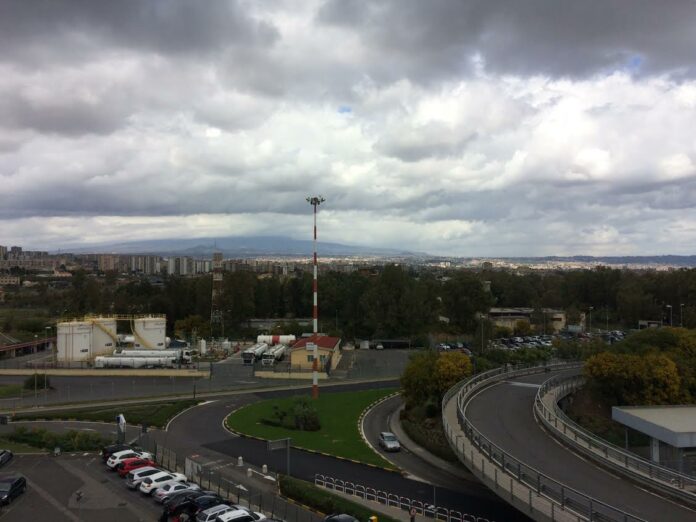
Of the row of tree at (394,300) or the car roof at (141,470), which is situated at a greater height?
the row of tree at (394,300)

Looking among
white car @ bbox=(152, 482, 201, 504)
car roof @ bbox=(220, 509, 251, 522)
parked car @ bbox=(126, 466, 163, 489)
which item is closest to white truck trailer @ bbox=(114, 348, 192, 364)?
parked car @ bbox=(126, 466, 163, 489)

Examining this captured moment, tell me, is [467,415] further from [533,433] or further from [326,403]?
[326,403]

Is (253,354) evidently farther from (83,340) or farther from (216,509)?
(216,509)

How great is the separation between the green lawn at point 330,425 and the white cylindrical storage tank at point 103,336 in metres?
26.8

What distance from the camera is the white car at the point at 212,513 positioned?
51.5ft

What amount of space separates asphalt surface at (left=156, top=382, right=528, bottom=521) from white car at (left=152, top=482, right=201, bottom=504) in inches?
160

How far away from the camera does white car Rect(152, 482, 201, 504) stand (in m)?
18.2

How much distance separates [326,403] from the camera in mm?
34156

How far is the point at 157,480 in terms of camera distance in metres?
19.2

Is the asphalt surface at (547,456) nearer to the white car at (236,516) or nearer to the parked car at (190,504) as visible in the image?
the white car at (236,516)

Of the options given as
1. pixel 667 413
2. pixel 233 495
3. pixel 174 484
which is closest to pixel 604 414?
pixel 667 413

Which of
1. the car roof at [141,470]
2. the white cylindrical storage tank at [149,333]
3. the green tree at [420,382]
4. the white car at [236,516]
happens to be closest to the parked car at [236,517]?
the white car at [236,516]

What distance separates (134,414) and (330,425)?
11.7 metres

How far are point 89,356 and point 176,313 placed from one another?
20768mm
